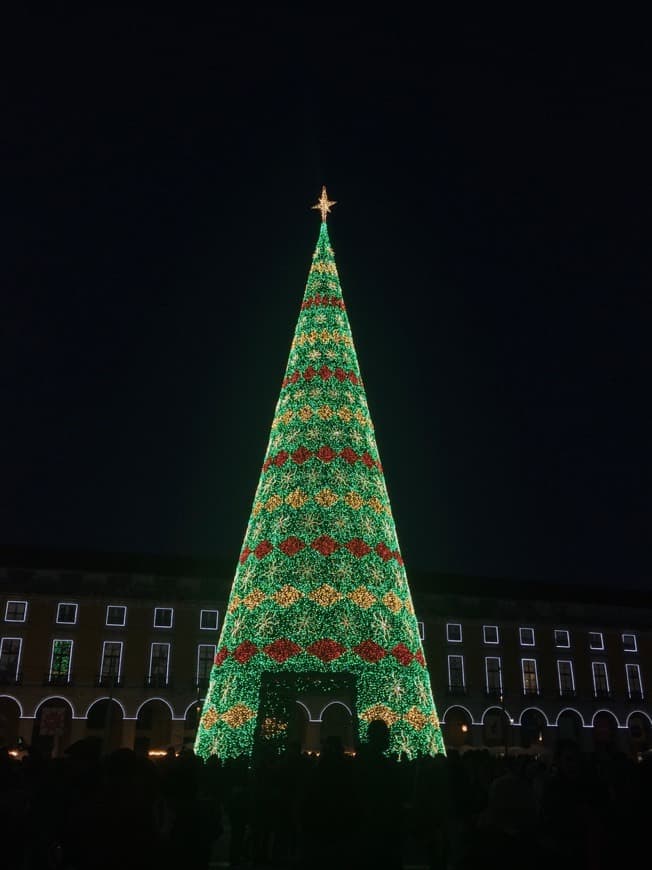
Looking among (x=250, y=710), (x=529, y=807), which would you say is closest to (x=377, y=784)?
(x=529, y=807)

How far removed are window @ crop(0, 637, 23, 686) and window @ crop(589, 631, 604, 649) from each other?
35.9 m

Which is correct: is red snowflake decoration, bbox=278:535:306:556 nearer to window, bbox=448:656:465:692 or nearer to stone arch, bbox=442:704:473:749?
stone arch, bbox=442:704:473:749

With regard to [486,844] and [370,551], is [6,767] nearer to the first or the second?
[486,844]

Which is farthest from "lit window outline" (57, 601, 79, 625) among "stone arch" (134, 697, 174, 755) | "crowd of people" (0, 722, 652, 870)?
"crowd of people" (0, 722, 652, 870)

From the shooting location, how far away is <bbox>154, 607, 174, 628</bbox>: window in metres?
46.3

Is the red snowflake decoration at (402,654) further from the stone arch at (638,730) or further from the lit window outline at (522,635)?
the stone arch at (638,730)

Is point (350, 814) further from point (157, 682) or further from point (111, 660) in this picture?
point (111, 660)

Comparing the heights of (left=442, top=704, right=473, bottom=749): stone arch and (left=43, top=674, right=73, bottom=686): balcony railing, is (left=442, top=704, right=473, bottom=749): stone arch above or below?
below

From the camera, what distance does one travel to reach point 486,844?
3.11m

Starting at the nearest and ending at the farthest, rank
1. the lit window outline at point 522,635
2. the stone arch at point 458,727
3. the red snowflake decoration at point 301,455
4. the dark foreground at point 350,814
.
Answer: the dark foreground at point 350,814 < the red snowflake decoration at point 301,455 < the stone arch at point 458,727 < the lit window outline at point 522,635

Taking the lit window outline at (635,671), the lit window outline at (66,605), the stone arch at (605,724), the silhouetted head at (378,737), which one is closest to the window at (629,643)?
the lit window outline at (635,671)

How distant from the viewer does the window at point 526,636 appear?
5147 centimetres

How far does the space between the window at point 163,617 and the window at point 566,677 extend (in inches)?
994

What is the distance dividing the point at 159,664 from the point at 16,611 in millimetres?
8617
